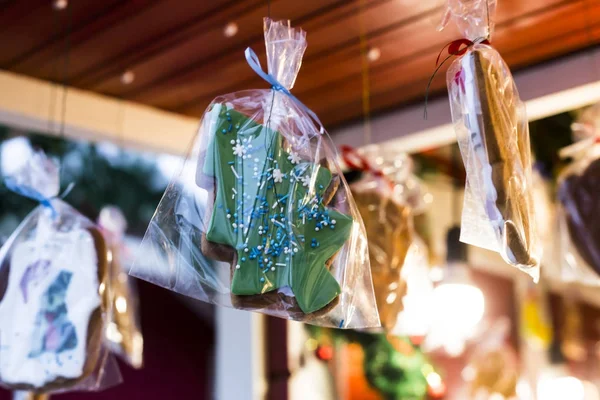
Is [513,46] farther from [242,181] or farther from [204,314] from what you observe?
[204,314]

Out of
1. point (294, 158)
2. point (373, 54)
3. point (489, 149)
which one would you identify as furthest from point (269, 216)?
point (373, 54)

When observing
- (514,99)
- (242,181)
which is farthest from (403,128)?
(242,181)

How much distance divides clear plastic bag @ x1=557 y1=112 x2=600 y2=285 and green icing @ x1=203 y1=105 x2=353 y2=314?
89 centimetres

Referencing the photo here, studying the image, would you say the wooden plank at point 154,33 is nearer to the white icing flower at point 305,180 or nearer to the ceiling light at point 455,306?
the white icing flower at point 305,180

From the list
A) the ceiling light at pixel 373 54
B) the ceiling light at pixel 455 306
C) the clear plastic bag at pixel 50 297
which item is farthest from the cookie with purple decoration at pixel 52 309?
the ceiling light at pixel 455 306

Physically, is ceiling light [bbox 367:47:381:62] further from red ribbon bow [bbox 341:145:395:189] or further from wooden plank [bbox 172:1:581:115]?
red ribbon bow [bbox 341:145:395:189]

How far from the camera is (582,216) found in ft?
6.35

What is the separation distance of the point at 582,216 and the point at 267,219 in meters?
1.03

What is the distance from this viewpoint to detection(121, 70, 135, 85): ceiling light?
2662 mm

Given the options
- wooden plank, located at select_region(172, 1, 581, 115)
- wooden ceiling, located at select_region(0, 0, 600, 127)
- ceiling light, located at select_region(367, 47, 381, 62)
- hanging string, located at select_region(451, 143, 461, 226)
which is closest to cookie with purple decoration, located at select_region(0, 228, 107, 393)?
wooden ceiling, located at select_region(0, 0, 600, 127)

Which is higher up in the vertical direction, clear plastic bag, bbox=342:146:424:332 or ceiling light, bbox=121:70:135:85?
ceiling light, bbox=121:70:135:85

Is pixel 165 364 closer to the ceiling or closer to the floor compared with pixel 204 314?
closer to the floor

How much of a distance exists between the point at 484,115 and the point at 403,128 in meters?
1.66

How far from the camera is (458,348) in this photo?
309cm
